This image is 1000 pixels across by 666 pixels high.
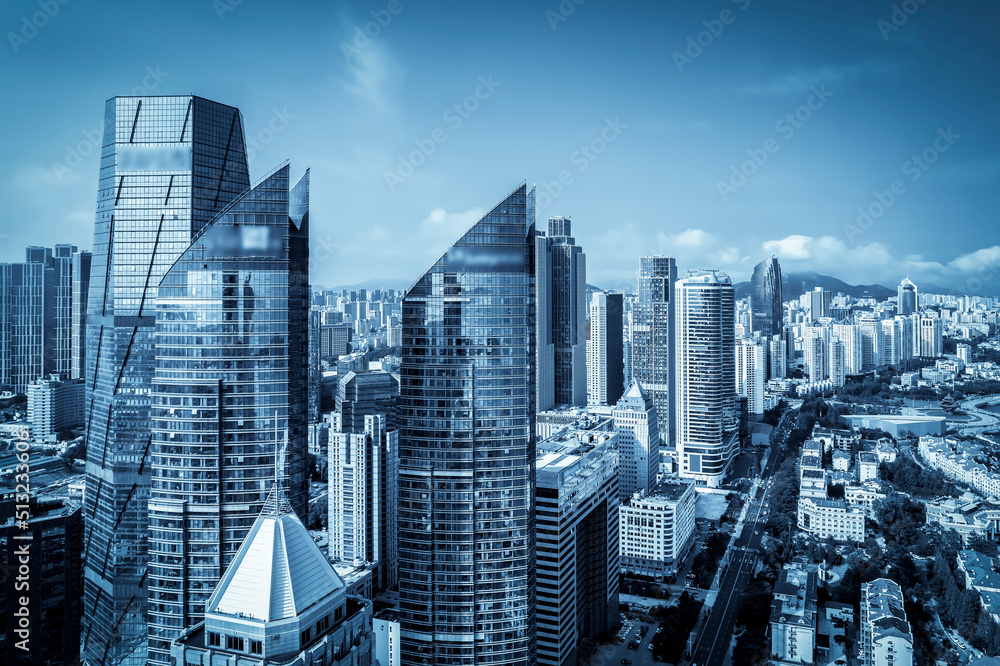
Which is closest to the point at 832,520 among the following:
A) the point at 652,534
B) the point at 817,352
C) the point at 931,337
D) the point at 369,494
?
the point at 652,534

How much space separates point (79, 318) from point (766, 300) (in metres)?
17.9

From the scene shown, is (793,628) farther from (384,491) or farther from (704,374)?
(704,374)

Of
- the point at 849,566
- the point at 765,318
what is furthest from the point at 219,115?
the point at 765,318

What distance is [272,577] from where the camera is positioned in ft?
9.86

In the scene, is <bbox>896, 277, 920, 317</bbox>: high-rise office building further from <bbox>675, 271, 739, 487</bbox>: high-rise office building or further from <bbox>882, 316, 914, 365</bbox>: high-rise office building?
<bbox>675, 271, 739, 487</bbox>: high-rise office building

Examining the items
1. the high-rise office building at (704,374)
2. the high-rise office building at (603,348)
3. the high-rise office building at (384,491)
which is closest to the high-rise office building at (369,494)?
the high-rise office building at (384,491)

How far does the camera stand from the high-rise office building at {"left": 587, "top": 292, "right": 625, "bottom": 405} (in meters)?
17.6

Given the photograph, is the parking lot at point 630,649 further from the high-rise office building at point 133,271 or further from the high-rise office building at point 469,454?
the high-rise office building at point 133,271

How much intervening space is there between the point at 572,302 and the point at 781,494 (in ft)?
22.8

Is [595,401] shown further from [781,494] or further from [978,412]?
[978,412]

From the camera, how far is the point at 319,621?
3123mm

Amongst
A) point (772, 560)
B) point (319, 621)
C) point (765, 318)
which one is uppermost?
point (765, 318)

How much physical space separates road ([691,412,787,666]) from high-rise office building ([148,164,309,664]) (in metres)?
4.59

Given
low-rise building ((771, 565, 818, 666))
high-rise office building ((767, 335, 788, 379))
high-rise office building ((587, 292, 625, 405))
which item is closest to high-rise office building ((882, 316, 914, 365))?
high-rise office building ((767, 335, 788, 379))
